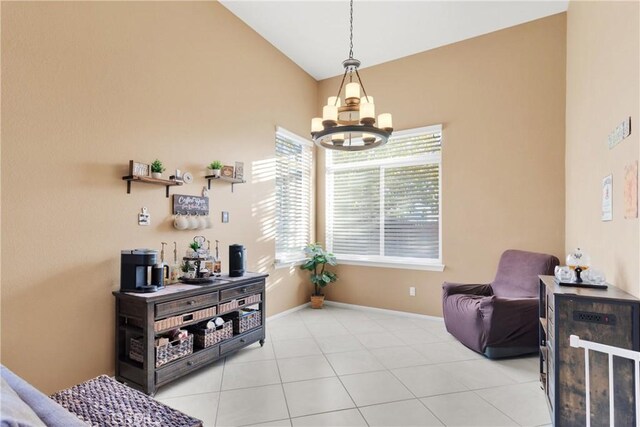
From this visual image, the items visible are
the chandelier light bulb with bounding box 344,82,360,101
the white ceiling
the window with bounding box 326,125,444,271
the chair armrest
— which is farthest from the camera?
the window with bounding box 326,125,444,271

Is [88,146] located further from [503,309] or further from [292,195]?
[503,309]

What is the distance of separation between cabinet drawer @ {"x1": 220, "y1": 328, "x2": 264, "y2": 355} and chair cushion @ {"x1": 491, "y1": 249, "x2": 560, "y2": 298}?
274cm

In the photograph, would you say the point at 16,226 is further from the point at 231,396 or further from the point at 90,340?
the point at 231,396

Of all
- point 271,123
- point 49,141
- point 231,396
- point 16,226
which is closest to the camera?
point 16,226

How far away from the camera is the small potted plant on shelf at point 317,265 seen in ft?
16.1

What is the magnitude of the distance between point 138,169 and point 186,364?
65.9 inches

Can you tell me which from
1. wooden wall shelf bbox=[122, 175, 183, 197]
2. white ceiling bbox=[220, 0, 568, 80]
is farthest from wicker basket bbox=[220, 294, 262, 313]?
white ceiling bbox=[220, 0, 568, 80]

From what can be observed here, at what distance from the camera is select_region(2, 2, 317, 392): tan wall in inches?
83.1

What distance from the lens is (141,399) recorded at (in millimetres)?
1612

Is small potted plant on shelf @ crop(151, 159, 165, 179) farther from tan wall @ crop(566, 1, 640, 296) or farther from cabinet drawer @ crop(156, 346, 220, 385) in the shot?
tan wall @ crop(566, 1, 640, 296)

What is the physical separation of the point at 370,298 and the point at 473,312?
73.9 inches

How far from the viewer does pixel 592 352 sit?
6.15 feet

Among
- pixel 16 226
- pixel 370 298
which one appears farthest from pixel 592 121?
pixel 16 226

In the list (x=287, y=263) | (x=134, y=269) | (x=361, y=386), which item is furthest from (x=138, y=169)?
(x=361, y=386)
